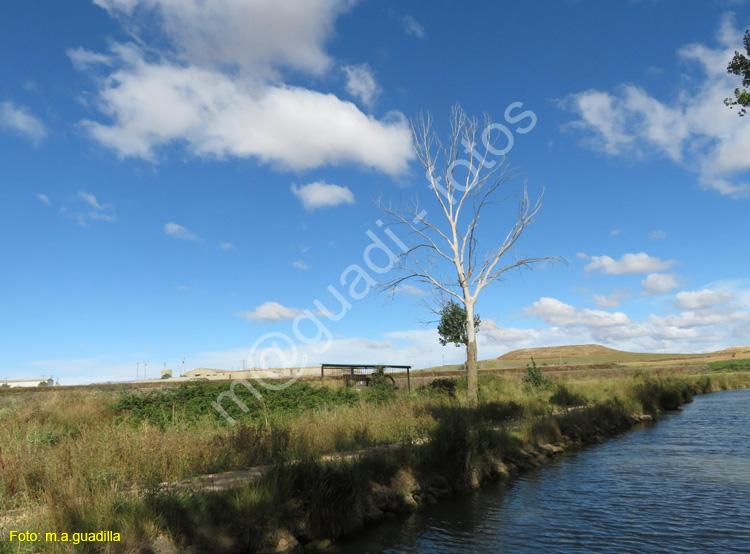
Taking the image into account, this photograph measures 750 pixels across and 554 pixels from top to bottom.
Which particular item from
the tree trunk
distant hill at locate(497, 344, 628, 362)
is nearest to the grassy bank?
the tree trunk

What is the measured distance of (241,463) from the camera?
436 inches

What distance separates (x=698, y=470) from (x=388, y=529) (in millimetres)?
9754

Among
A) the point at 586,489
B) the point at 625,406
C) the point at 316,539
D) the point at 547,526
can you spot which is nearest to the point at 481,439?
the point at 586,489

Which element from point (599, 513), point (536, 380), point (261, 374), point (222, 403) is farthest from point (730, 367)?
point (222, 403)

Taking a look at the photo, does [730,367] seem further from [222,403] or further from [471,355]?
[222,403]

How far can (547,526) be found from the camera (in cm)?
A: 918

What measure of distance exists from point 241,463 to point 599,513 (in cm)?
776

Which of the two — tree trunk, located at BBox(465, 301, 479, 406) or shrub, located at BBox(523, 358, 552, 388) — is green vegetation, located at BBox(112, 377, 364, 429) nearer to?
tree trunk, located at BBox(465, 301, 479, 406)

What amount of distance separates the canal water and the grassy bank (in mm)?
776

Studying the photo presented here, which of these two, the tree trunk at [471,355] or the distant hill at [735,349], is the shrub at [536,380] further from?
the distant hill at [735,349]

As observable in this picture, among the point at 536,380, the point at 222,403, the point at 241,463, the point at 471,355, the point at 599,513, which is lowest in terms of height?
the point at 599,513

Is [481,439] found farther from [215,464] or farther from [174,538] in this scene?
[174,538]

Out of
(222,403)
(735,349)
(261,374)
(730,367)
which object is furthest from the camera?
(735,349)

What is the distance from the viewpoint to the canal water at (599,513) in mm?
8320
